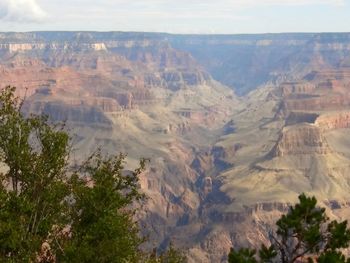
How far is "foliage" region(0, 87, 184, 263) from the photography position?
117 feet

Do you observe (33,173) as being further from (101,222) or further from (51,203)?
(101,222)

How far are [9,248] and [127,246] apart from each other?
731 centimetres

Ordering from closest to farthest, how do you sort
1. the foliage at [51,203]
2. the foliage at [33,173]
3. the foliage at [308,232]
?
the foliage at [308,232] → the foliage at [51,203] → the foliage at [33,173]

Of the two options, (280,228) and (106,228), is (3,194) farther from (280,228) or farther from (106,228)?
(280,228)

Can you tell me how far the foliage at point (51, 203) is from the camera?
3559cm

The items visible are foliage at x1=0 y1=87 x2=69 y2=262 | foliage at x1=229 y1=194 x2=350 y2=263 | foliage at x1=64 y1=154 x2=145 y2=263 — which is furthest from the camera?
foliage at x1=64 y1=154 x2=145 y2=263

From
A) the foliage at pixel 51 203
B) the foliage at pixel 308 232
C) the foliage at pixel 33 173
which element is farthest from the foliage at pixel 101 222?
the foliage at pixel 308 232

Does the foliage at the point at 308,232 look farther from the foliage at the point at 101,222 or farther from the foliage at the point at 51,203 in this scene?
the foliage at the point at 51,203

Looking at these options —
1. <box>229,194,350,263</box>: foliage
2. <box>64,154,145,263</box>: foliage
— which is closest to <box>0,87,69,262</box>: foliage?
<box>64,154,145,263</box>: foliage

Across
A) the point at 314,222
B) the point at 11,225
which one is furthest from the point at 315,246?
the point at 11,225

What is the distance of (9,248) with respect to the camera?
1383 inches

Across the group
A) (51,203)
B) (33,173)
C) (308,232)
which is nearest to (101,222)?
(51,203)

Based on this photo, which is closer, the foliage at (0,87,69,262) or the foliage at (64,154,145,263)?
the foliage at (0,87,69,262)

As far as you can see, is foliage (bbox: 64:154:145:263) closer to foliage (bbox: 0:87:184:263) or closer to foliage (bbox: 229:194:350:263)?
foliage (bbox: 0:87:184:263)
